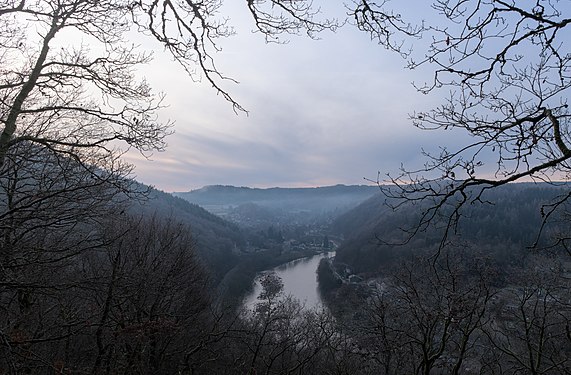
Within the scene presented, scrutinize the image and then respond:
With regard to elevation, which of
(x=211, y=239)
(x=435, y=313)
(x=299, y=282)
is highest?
(x=435, y=313)

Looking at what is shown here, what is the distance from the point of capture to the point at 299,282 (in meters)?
46.8

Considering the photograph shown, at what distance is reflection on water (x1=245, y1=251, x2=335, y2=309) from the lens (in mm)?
36375

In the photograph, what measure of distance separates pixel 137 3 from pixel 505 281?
37.3 feet

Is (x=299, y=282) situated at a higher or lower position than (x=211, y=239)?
lower

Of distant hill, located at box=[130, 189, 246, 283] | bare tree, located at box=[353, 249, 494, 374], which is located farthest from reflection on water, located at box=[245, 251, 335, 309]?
bare tree, located at box=[353, 249, 494, 374]

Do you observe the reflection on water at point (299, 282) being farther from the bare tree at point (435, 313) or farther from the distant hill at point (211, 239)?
the bare tree at point (435, 313)

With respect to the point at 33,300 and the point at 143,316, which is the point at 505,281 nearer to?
the point at 143,316

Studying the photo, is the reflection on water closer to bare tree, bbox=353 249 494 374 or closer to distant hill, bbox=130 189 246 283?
distant hill, bbox=130 189 246 283

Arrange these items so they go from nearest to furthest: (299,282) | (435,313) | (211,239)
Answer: (435,313) → (299,282) → (211,239)

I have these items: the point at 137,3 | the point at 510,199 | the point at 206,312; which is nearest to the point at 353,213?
the point at 510,199

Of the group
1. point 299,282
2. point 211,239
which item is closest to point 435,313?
point 299,282

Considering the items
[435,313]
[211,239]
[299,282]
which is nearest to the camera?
[435,313]

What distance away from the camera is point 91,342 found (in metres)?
10.7

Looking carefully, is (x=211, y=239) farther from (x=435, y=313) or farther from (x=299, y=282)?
(x=435, y=313)
